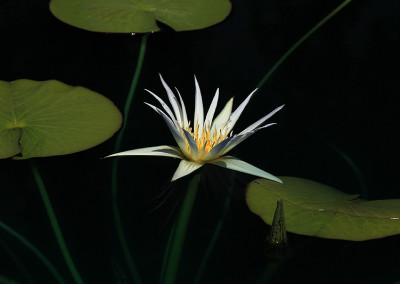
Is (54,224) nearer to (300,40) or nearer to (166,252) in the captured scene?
(166,252)

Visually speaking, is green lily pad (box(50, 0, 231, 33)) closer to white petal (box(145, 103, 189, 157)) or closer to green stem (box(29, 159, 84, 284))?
green stem (box(29, 159, 84, 284))

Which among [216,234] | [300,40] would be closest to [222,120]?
[216,234]

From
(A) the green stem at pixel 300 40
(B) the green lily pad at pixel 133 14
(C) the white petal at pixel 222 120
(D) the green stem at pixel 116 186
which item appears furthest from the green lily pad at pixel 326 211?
(B) the green lily pad at pixel 133 14

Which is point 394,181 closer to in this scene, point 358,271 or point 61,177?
point 358,271

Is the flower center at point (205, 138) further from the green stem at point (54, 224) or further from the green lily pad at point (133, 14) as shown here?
the green lily pad at point (133, 14)

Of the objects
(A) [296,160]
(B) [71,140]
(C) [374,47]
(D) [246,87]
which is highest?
(C) [374,47]

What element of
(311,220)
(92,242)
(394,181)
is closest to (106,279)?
(92,242)
